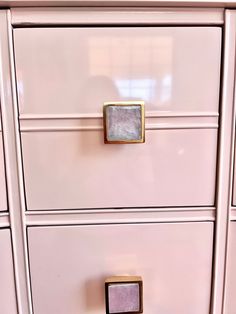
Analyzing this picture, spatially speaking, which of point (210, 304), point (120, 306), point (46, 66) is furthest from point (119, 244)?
point (46, 66)

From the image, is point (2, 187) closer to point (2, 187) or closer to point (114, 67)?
point (2, 187)

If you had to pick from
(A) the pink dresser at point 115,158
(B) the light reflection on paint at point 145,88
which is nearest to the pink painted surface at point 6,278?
(A) the pink dresser at point 115,158

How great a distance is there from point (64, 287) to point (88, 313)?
0.23ft

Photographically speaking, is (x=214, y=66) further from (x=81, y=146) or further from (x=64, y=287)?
(x=64, y=287)

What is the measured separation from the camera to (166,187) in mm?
572

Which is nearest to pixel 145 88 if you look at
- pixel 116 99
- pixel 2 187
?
pixel 116 99

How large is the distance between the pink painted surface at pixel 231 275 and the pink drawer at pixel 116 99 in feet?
0.23

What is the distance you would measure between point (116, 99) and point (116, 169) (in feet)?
0.39

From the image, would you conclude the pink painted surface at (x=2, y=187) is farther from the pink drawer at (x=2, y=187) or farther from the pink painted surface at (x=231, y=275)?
the pink painted surface at (x=231, y=275)

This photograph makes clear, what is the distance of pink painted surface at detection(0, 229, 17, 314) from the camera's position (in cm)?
57

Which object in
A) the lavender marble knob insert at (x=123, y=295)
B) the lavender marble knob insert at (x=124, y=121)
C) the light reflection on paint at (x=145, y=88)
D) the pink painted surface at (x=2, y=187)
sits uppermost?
the light reflection on paint at (x=145, y=88)

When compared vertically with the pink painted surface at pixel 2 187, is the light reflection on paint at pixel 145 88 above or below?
above

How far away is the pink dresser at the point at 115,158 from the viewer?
528mm

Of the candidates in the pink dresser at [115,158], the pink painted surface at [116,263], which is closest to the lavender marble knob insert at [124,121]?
the pink dresser at [115,158]
